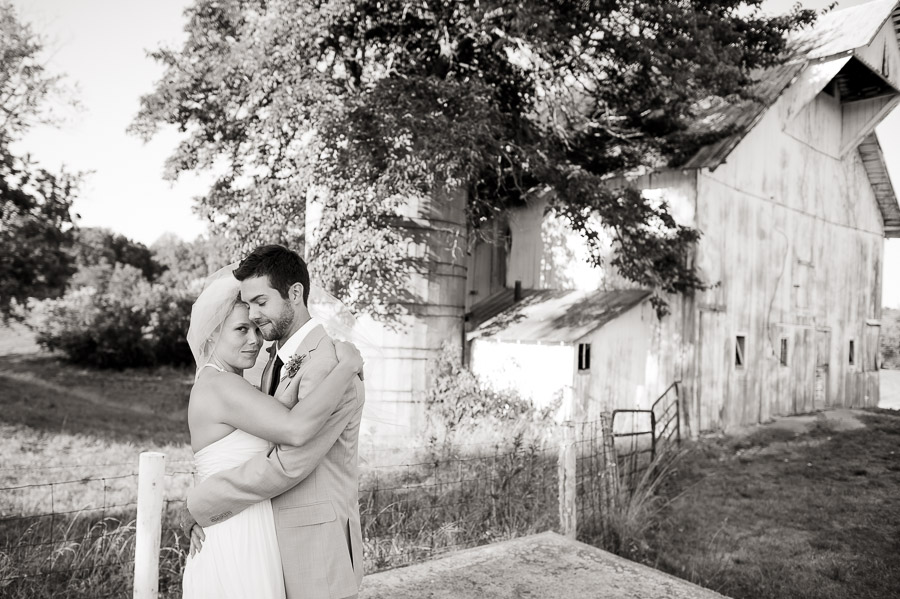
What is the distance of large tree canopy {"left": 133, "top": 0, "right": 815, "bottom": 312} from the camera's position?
1184 cm

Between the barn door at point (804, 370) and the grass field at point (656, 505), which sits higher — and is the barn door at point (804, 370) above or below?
above

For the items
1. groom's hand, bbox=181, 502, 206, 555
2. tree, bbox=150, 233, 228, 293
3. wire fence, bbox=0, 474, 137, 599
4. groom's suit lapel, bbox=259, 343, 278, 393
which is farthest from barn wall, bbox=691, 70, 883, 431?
groom's hand, bbox=181, 502, 206, 555

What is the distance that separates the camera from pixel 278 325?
8.95 ft

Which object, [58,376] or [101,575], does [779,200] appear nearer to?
[101,575]

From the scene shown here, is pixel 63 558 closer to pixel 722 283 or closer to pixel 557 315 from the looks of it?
pixel 557 315

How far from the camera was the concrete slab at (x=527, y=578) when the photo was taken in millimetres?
4859

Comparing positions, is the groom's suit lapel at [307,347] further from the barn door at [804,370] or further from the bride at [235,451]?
the barn door at [804,370]

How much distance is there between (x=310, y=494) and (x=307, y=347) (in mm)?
567

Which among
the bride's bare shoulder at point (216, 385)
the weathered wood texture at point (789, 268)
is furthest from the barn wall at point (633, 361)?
the bride's bare shoulder at point (216, 385)

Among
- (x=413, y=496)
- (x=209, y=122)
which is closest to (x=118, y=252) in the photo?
(x=209, y=122)

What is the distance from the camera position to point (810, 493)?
33.4 ft

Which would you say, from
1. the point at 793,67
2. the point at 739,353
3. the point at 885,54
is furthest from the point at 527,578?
the point at 885,54

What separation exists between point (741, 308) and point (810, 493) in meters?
6.67

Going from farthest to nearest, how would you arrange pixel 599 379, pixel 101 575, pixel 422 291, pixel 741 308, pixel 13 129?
1. pixel 13 129
2. pixel 741 308
3. pixel 422 291
4. pixel 599 379
5. pixel 101 575
